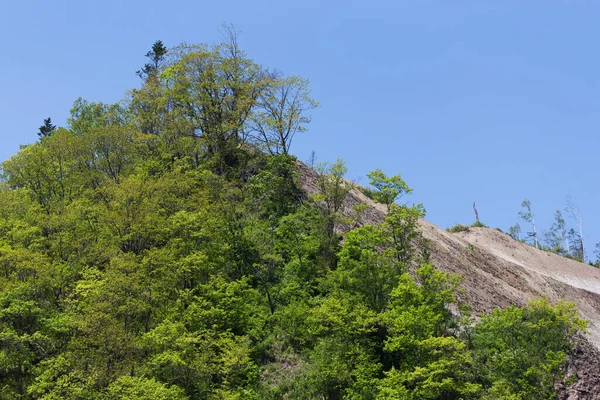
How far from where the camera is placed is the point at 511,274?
60.6 meters

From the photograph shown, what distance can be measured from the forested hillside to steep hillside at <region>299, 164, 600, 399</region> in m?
2.34

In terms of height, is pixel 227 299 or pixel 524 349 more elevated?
pixel 227 299

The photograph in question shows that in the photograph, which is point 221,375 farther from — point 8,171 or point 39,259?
point 8,171

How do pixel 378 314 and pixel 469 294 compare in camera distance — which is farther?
pixel 469 294

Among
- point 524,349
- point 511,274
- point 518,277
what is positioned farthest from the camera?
point 518,277

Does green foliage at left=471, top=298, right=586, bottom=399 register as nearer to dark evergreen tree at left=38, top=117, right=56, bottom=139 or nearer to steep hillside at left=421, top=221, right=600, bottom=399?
steep hillside at left=421, top=221, right=600, bottom=399

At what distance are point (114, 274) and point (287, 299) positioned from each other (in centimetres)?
1142

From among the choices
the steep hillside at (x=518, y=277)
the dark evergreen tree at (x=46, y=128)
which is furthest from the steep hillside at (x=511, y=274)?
the dark evergreen tree at (x=46, y=128)

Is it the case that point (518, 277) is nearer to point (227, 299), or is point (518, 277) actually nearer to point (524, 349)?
point (524, 349)

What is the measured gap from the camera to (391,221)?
44.1m

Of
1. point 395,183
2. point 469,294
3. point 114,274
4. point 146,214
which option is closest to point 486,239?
point 469,294

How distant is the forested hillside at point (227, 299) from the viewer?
117 feet

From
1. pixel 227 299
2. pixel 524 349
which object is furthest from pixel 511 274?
pixel 227 299

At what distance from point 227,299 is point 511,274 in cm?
3096
